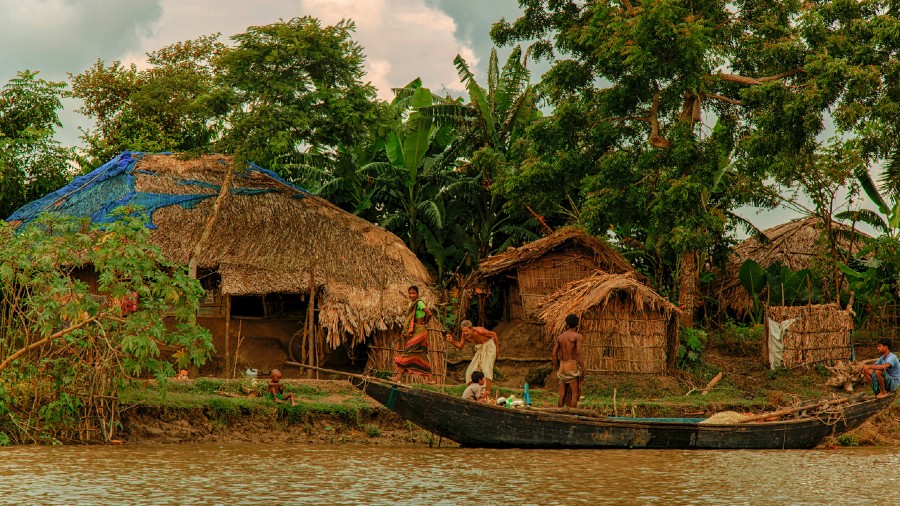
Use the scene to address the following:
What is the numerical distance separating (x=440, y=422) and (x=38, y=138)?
39.7ft

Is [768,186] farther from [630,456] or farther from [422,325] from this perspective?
[630,456]

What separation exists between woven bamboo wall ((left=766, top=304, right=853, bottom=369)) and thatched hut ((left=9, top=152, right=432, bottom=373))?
580 centimetres

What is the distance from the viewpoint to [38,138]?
1903 cm

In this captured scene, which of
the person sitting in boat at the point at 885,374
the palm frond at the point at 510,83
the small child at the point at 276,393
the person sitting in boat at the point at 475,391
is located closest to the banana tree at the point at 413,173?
the palm frond at the point at 510,83

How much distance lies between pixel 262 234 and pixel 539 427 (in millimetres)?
6890

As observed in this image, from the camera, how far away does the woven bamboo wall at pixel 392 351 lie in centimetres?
1453

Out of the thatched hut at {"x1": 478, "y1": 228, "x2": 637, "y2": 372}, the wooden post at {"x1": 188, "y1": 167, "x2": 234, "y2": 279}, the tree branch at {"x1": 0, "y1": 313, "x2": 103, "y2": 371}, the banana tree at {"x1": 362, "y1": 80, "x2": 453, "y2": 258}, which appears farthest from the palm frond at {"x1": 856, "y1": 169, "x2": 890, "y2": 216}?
the tree branch at {"x1": 0, "y1": 313, "x2": 103, "y2": 371}

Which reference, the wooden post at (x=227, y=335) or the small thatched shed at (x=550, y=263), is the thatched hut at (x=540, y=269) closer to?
the small thatched shed at (x=550, y=263)

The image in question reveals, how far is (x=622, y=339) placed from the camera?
595 inches

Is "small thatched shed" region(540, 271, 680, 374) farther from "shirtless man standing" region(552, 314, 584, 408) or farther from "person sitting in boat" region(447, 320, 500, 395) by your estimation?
"shirtless man standing" region(552, 314, 584, 408)

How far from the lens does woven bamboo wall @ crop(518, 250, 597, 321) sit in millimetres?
16594

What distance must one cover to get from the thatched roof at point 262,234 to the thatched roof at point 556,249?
118 centimetres

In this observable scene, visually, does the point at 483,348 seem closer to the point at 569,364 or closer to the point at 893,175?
the point at 569,364

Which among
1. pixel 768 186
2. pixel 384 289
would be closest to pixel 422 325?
pixel 384 289
